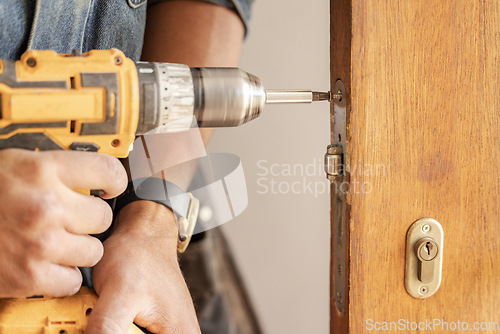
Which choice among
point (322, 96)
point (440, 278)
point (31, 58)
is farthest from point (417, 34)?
point (31, 58)

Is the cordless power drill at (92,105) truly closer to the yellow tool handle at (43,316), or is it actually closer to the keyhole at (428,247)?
the yellow tool handle at (43,316)

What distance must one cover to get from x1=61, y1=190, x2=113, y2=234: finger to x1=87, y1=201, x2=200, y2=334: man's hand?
3.1 inches

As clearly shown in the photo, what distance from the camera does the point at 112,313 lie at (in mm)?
497

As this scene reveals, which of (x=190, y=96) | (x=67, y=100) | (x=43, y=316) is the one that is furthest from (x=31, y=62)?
(x=43, y=316)

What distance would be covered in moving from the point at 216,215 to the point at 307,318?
971 mm

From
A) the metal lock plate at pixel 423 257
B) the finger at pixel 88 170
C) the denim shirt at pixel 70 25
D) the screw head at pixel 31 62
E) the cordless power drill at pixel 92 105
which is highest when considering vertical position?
the denim shirt at pixel 70 25

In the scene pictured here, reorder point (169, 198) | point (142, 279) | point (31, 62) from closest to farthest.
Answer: point (31, 62), point (142, 279), point (169, 198)

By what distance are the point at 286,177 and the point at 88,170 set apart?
3.15 ft

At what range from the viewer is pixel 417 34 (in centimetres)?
50

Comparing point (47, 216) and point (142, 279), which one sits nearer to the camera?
A: point (47, 216)

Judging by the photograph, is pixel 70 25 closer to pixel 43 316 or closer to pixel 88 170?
pixel 88 170

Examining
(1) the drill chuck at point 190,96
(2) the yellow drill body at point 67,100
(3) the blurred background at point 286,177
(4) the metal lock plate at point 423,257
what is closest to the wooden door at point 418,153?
→ (4) the metal lock plate at point 423,257

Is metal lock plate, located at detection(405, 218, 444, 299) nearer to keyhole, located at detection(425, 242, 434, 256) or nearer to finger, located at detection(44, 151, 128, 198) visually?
keyhole, located at detection(425, 242, 434, 256)

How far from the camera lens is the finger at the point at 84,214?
464mm
